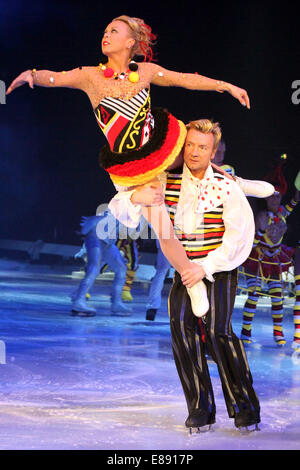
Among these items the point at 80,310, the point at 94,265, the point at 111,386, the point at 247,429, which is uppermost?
the point at 94,265

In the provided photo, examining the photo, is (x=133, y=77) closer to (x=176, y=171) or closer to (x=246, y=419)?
(x=176, y=171)

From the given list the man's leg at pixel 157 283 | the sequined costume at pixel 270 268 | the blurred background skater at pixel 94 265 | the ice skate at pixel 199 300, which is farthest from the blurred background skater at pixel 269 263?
the ice skate at pixel 199 300

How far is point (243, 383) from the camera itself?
116 inches

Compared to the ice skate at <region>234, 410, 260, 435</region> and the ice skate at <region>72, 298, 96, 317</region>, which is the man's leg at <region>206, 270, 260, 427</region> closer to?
the ice skate at <region>234, 410, 260, 435</region>

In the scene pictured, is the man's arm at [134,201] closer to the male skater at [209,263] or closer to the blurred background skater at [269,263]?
the male skater at [209,263]

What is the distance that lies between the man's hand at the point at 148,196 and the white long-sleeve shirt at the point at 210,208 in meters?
0.04

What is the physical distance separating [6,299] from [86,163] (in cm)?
521

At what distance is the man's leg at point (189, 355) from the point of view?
9.77ft

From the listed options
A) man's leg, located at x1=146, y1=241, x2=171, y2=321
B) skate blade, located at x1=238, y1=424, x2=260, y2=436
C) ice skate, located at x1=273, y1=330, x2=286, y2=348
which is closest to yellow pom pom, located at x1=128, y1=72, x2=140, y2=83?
skate blade, located at x1=238, y1=424, x2=260, y2=436

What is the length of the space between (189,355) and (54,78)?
1.31 meters

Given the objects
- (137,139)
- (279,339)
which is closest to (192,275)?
(137,139)

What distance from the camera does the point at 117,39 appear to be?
3.00m

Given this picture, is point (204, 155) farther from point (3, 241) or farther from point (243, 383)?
point (3, 241)

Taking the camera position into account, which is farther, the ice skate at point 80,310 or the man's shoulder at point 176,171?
the ice skate at point 80,310
